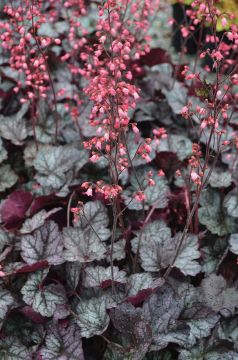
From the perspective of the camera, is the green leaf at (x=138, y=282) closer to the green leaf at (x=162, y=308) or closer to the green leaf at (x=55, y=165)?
the green leaf at (x=162, y=308)

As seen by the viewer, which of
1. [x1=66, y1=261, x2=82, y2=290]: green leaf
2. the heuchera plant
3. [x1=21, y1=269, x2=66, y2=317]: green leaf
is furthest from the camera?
[x1=66, y1=261, x2=82, y2=290]: green leaf

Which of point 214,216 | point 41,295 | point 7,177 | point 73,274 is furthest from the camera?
point 7,177

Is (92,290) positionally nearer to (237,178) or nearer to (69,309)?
(69,309)

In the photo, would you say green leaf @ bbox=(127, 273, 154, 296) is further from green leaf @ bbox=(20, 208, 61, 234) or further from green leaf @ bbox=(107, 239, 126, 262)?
green leaf @ bbox=(20, 208, 61, 234)

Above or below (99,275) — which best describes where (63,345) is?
below

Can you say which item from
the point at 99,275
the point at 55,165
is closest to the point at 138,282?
the point at 99,275

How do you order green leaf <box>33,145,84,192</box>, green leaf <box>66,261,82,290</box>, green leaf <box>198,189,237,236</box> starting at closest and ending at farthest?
green leaf <box>66,261,82,290</box>
green leaf <box>198,189,237,236</box>
green leaf <box>33,145,84,192</box>

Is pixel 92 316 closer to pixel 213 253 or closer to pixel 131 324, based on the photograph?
pixel 131 324

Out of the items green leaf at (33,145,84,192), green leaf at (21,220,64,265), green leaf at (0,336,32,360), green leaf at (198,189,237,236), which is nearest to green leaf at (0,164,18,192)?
green leaf at (33,145,84,192)
